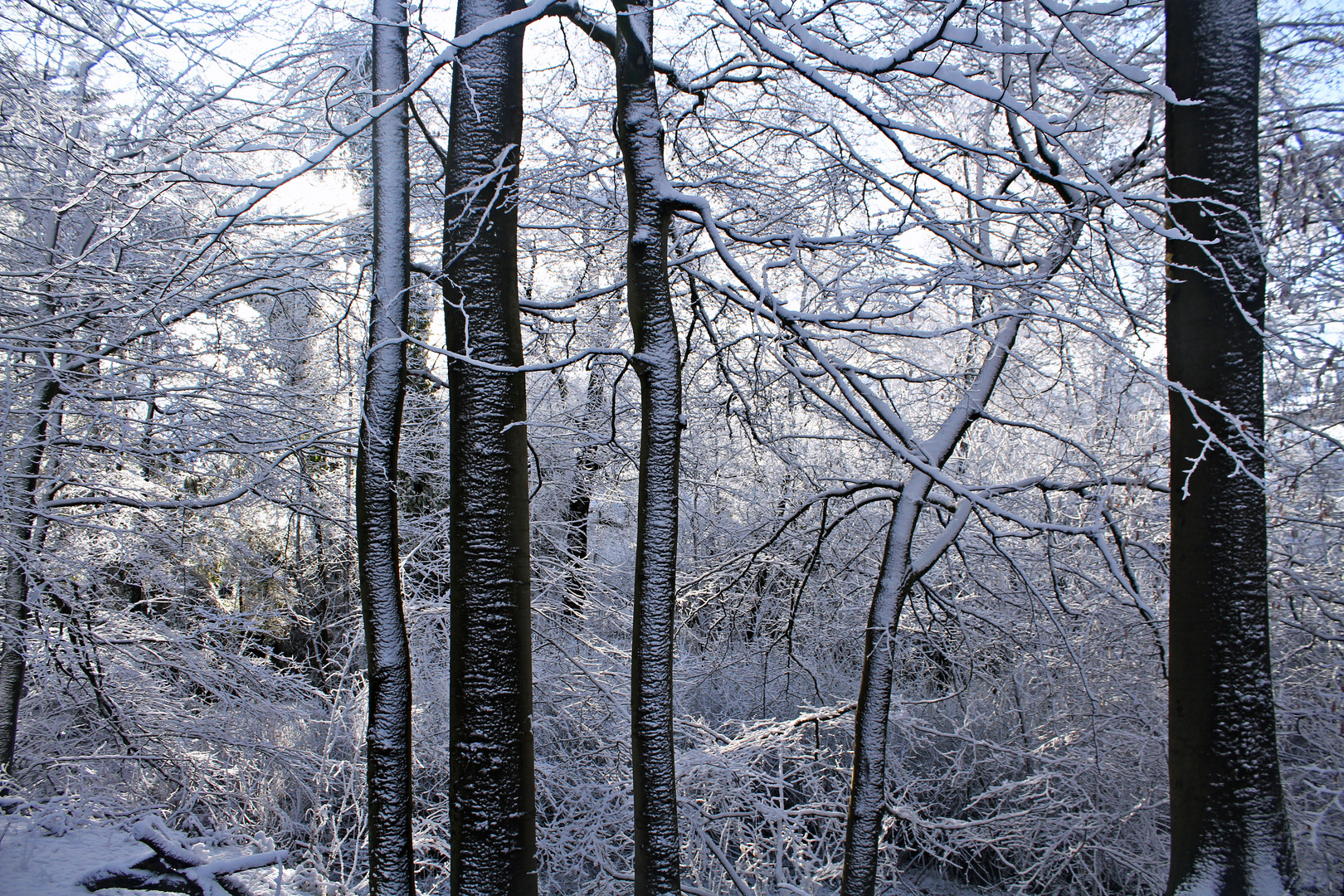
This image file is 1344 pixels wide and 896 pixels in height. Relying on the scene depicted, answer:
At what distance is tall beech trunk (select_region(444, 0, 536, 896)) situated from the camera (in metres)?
4.27

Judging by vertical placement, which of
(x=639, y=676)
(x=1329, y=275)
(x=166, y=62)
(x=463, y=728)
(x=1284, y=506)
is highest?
(x=166, y=62)

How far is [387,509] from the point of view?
4.99m

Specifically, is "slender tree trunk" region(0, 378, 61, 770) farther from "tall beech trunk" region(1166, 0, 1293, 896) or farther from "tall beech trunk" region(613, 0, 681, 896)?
"tall beech trunk" region(1166, 0, 1293, 896)

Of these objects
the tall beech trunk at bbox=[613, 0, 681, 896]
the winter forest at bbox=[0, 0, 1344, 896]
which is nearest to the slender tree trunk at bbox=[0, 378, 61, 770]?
the winter forest at bbox=[0, 0, 1344, 896]

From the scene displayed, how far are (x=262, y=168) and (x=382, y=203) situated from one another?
3567 mm

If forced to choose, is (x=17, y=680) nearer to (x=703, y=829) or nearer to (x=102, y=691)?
(x=102, y=691)

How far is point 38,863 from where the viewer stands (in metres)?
4.29

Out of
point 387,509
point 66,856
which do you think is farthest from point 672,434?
point 66,856

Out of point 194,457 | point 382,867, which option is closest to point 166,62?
point 194,457

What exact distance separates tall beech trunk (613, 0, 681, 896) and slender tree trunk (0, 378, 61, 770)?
4.10 meters

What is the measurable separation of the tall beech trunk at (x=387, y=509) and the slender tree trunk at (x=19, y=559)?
2218mm

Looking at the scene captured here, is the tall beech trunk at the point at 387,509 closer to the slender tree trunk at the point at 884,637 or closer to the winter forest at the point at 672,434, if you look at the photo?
the winter forest at the point at 672,434

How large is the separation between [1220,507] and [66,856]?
6818 mm

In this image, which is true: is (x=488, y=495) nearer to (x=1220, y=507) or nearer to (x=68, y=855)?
(x=68, y=855)
